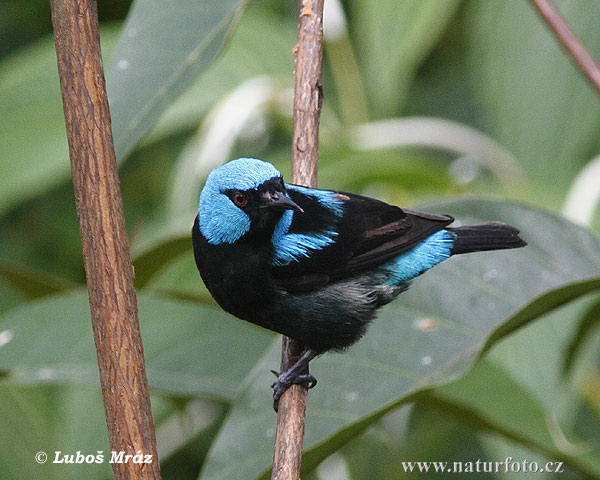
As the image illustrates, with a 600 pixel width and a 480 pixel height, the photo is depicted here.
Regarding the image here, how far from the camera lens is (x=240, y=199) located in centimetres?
233

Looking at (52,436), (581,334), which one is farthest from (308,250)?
(52,436)

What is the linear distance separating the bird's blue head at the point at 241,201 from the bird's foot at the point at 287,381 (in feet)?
1.46

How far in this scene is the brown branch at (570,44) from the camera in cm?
229

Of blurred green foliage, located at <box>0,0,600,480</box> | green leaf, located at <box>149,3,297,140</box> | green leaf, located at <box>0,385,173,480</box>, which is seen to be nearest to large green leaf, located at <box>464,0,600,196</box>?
blurred green foliage, located at <box>0,0,600,480</box>

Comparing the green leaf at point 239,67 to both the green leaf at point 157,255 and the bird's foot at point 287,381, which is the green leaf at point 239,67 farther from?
the bird's foot at point 287,381

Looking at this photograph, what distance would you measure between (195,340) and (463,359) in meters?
0.90

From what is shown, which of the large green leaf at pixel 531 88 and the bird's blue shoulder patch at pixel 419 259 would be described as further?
the large green leaf at pixel 531 88

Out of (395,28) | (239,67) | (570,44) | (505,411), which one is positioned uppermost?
(239,67)

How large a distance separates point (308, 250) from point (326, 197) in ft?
0.62

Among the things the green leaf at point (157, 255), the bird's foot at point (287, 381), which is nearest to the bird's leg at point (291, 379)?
the bird's foot at point (287, 381)

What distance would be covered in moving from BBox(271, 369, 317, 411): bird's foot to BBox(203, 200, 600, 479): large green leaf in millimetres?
42

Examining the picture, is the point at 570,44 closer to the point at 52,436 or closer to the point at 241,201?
the point at 241,201

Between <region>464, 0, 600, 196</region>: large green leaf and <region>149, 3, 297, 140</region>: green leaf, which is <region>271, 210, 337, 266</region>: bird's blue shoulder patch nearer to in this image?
<region>149, 3, 297, 140</region>: green leaf

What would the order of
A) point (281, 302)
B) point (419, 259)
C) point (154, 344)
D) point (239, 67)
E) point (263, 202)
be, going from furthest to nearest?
1. point (239, 67)
2. point (419, 259)
3. point (154, 344)
4. point (281, 302)
5. point (263, 202)
